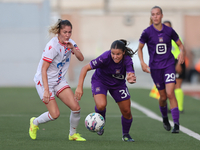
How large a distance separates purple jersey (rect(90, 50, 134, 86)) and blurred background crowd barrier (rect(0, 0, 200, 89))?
355 cm

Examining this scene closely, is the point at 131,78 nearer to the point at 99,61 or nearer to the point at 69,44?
the point at 99,61

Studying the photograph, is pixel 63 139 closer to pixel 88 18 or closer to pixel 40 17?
pixel 40 17

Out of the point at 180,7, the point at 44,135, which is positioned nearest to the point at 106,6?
the point at 180,7

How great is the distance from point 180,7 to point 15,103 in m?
26.9

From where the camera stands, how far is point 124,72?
605 cm

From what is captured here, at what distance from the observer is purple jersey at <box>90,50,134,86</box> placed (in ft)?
19.3

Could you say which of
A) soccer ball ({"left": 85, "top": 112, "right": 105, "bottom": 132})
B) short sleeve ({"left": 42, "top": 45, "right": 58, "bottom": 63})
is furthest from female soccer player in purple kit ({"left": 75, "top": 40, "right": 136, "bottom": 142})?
short sleeve ({"left": 42, "top": 45, "right": 58, "bottom": 63})

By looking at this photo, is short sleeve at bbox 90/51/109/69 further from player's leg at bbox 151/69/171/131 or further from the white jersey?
player's leg at bbox 151/69/171/131

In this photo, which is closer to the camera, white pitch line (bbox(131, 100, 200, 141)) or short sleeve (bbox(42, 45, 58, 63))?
short sleeve (bbox(42, 45, 58, 63))

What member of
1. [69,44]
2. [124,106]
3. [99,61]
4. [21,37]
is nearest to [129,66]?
[99,61]

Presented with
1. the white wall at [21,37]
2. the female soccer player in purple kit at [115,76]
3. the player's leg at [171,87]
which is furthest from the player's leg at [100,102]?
the white wall at [21,37]

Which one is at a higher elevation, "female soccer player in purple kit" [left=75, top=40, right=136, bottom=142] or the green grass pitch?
"female soccer player in purple kit" [left=75, top=40, right=136, bottom=142]

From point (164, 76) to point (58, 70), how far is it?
2.04m

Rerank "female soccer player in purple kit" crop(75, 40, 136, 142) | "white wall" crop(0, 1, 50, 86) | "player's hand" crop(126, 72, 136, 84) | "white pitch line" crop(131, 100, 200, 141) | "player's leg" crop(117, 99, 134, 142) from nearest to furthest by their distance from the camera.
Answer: "player's hand" crop(126, 72, 136, 84)
"female soccer player in purple kit" crop(75, 40, 136, 142)
"player's leg" crop(117, 99, 134, 142)
"white pitch line" crop(131, 100, 200, 141)
"white wall" crop(0, 1, 50, 86)
